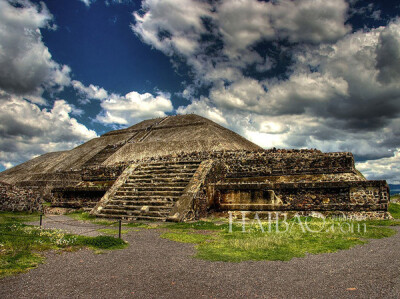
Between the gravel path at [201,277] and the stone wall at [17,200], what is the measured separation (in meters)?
10.1

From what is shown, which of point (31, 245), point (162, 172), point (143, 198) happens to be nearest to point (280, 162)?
point (162, 172)

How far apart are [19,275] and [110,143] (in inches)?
1606

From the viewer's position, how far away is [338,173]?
43.4ft

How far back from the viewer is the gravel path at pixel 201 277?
12.6 feet

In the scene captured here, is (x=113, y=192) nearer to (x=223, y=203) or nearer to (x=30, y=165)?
(x=223, y=203)

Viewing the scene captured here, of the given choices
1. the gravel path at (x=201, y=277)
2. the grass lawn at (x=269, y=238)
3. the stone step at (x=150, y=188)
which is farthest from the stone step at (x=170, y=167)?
the gravel path at (x=201, y=277)

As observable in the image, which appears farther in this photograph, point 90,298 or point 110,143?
point 110,143

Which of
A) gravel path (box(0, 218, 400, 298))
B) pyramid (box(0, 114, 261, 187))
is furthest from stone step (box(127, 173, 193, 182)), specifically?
pyramid (box(0, 114, 261, 187))

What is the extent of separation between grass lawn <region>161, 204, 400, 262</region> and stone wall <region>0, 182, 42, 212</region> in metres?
8.82

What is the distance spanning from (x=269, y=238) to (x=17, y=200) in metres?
13.1

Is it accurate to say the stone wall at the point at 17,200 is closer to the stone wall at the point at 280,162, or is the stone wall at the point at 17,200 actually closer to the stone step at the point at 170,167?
the stone step at the point at 170,167

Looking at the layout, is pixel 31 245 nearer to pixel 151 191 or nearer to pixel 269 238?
pixel 269 238

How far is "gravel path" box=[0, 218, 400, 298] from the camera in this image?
3.84 meters

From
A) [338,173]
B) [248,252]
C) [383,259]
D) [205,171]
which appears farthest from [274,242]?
[338,173]
